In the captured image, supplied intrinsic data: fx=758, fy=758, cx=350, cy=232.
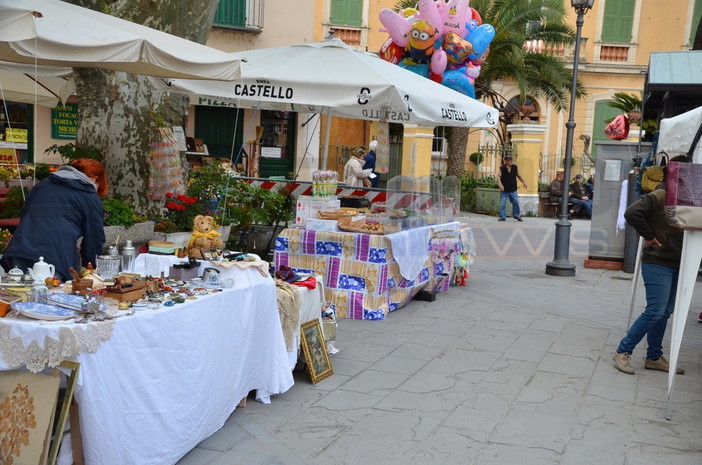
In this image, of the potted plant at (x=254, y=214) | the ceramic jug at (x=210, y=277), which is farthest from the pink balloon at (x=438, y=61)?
the ceramic jug at (x=210, y=277)

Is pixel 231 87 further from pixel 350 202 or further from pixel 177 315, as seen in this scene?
pixel 177 315

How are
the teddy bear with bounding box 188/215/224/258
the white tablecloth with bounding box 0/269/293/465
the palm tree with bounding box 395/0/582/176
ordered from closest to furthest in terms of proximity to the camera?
the white tablecloth with bounding box 0/269/293/465, the teddy bear with bounding box 188/215/224/258, the palm tree with bounding box 395/0/582/176

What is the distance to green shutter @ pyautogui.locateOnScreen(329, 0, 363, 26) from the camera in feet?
82.6

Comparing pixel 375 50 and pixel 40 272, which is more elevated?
pixel 375 50

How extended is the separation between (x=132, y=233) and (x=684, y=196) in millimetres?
5409

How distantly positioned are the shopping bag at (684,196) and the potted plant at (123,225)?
514 centimetres

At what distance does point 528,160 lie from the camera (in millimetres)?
21641

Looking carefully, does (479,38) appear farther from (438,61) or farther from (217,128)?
(217,128)

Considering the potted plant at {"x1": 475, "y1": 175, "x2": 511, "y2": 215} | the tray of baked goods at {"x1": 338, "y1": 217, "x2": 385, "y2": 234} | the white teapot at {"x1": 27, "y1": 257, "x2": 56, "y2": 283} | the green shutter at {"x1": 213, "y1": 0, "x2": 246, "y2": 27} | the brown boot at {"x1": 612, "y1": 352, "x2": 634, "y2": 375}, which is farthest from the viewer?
the potted plant at {"x1": 475, "y1": 175, "x2": 511, "y2": 215}

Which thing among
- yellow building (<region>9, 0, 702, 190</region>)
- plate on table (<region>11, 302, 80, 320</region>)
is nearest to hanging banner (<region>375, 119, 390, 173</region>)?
yellow building (<region>9, 0, 702, 190</region>)

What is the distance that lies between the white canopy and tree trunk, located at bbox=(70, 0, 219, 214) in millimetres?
617

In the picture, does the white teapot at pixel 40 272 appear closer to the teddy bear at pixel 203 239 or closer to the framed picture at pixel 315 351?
the teddy bear at pixel 203 239

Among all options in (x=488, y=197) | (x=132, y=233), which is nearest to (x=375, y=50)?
(x=488, y=197)

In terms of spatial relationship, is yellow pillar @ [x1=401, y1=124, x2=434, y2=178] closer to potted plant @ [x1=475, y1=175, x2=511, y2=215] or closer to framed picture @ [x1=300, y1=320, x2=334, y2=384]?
potted plant @ [x1=475, y1=175, x2=511, y2=215]
